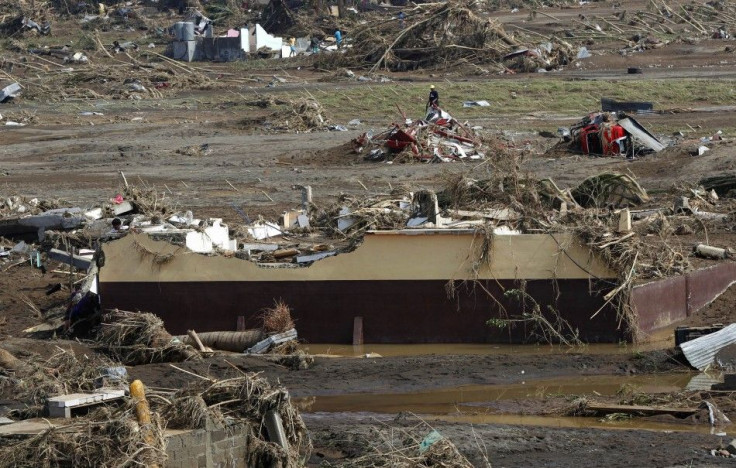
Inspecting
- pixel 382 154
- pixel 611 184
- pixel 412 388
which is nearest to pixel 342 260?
pixel 412 388

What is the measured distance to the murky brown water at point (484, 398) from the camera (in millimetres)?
14055

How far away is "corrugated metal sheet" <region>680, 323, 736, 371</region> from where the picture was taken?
52.6ft

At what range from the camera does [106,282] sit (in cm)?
1875

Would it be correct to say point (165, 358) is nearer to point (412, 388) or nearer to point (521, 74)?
point (412, 388)

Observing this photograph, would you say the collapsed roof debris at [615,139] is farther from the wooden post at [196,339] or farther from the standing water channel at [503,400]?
the wooden post at [196,339]

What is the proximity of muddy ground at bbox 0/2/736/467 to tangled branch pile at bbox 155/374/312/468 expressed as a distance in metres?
1.26

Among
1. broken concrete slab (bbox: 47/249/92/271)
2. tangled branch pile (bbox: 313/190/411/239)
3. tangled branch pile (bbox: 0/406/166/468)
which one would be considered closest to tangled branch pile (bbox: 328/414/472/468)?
tangled branch pile (bbox: 0/406/166/468)

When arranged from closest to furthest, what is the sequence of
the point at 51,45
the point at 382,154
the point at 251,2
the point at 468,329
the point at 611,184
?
the point at 468,329 < the point at 611,184 < the point at 382,154 < the point at 51,45 < the point at 251,2

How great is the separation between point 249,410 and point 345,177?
1847cm

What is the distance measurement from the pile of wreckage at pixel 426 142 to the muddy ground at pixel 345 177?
43 centimetres

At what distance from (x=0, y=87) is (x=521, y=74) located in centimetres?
1703

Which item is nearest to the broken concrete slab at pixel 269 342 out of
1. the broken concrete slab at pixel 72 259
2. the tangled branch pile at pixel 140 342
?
the tangled branch pile at pixel 140 342

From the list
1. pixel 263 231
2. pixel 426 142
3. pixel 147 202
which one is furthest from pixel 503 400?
pixel 426 142

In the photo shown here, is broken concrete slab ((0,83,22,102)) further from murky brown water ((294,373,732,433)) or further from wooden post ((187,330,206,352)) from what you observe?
murky brown water ((294,373,732,433))
